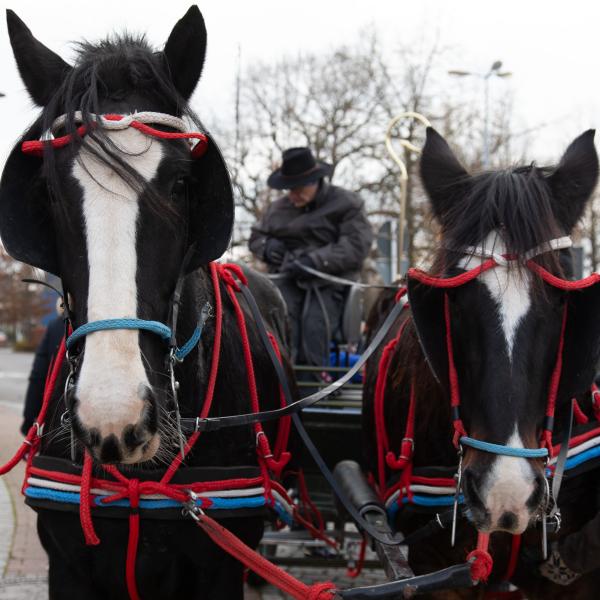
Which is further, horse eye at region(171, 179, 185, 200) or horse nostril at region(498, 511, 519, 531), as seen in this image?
horse eye at region(171, 179, 185, 200)

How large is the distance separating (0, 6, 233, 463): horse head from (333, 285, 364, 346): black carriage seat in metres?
3.33

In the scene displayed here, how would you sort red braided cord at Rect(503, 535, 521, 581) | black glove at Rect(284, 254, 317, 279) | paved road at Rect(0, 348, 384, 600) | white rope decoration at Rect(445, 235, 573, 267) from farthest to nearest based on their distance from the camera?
black glove at Rect(284, 254, 317, 279) < paved road at Rect(0, 348, 384, 600) < red braided cord at Rect(503, 535, 521, 581) < white rope decoration at Rect(445, 235, 573, 267)

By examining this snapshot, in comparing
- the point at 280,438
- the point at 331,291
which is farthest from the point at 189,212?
the point at 331,291

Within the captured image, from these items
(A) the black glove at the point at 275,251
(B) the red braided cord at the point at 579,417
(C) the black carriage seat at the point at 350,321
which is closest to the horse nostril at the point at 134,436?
(B) the red braided cord at the point at 579,417

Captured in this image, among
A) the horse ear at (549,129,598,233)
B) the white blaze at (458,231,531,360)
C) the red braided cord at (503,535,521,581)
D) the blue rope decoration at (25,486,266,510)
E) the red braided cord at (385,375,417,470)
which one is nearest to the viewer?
the white blaze at (458,231,531,360)

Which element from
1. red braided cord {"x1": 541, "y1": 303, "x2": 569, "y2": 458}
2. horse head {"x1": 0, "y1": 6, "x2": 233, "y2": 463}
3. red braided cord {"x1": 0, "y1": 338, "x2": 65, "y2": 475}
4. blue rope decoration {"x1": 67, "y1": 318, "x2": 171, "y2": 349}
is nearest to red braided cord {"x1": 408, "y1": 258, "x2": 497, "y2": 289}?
red braided cord {"x1": 541, "y1": 303, "x2": 569, "y2": 458}

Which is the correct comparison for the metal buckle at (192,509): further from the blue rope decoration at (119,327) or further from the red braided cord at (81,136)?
the red braided cord at (81,136)

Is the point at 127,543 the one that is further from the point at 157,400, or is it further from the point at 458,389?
the point at 458,389

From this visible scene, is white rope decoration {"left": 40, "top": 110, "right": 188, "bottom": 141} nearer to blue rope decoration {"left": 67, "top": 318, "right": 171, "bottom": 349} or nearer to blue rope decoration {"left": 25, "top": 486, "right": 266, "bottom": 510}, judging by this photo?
blue rope decoration {"left": 67, "top": 318, "right": 171, "bottom": 349}

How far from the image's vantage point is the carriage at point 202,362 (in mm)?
2288

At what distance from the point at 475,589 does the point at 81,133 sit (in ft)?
7.37

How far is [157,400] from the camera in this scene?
2229 millimetres

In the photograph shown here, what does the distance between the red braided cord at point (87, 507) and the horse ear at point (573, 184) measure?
1761 millimetres

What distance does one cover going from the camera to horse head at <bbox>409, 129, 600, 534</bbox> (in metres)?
2.42
